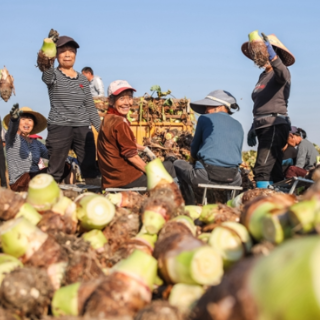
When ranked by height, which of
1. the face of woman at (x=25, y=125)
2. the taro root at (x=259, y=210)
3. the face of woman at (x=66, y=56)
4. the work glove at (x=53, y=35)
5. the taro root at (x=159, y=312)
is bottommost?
the face of woman at (x=25, y=125)

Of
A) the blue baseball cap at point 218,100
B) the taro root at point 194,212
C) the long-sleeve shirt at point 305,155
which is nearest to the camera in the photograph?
the taro root at point 194,212

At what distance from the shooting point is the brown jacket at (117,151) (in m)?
6.23

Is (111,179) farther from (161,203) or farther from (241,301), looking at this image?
(241,301)

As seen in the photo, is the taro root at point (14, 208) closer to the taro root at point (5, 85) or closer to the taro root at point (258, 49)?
the taro root at point (5, 85)

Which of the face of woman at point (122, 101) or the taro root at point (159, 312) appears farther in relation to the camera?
the face of woman at point (122, 101)

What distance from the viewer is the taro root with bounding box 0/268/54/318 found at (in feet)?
7.62

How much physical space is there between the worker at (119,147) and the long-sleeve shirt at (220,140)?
3.20 ft

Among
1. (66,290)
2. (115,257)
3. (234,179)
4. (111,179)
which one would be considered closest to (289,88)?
(234,179)

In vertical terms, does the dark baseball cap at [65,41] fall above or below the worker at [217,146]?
above

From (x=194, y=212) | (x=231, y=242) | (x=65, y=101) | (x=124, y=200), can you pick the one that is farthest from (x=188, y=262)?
(x=65, y=101)

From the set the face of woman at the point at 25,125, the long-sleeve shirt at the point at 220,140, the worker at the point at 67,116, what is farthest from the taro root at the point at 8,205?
the face of woman at the point at 25,125

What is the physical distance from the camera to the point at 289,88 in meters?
7.15

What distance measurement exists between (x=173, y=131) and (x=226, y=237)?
25.1ft

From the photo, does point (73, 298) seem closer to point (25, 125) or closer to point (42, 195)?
point (42, 195)
